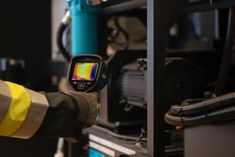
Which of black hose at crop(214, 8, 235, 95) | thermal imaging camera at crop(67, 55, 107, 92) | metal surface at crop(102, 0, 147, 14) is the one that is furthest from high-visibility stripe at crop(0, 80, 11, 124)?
black hose at crop(214, 8, 235, 95)

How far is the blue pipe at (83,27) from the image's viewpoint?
153 centimetres

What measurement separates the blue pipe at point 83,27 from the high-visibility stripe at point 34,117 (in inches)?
22.1

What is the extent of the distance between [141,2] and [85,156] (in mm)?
642

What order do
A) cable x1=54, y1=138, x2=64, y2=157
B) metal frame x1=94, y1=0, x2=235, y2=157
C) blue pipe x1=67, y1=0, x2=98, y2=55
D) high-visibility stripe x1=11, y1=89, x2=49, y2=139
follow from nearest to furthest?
high-visibility stripe x1=11, y1=89, x2=49, y2=139
metal frame x1=94, y1=0, x2=235, y2=157
blue pipe x1=67, y1=0, x2=98, y2=55
cable x1=54, y1=138, x2=64, y2=157

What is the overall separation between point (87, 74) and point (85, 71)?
0.02 meters

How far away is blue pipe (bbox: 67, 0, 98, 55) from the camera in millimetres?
1531

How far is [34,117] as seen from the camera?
3.30 feet

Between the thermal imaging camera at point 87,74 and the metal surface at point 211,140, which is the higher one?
the thermal imaging camera at point 87,74

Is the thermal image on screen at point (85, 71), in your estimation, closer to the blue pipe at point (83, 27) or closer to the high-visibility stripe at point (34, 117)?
the high-visibility stripe at point (34, 117)

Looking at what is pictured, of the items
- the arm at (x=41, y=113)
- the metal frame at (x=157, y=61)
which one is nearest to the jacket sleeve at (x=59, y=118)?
the arm at (x=41, y=113)

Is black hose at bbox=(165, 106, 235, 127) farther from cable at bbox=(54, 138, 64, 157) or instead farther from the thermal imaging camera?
cable at bbox=(54, 138, 64, 157)

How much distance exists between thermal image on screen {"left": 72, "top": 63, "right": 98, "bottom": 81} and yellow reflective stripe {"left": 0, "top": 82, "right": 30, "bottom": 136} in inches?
8.8

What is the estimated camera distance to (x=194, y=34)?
7.71 feet

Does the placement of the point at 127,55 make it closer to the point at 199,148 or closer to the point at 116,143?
the point at 116,143
